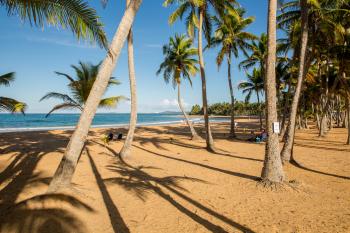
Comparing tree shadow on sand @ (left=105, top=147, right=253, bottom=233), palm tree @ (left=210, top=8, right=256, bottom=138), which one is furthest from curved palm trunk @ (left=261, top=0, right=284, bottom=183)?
palm tree @ (left=210, top=8, right=256, bottom=138)

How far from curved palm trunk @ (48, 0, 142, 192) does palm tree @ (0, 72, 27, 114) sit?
5902 millimetres

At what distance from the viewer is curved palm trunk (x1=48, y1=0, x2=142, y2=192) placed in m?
5.66

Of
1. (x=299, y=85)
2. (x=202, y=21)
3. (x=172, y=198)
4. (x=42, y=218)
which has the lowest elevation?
(x=172, y=198)

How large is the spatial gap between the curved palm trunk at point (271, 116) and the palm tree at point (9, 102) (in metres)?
9.76

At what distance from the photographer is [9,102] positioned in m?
9.83

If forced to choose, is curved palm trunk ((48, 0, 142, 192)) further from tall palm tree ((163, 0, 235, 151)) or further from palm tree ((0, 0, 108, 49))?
tall palm tree ((163, 0, 235, 151))

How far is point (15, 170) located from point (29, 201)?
5.32 m

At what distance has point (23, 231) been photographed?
13.9 feet

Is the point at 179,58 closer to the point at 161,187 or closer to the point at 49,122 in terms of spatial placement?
the point at 161,187

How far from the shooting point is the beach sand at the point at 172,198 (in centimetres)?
474

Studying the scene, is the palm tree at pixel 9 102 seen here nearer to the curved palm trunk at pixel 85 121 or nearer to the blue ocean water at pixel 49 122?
the curved palm trunk at pixel 85 121

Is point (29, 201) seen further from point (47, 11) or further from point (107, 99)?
point (107, 99)

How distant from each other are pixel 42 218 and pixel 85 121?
2181 mm

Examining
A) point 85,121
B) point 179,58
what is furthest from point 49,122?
point 85,121
